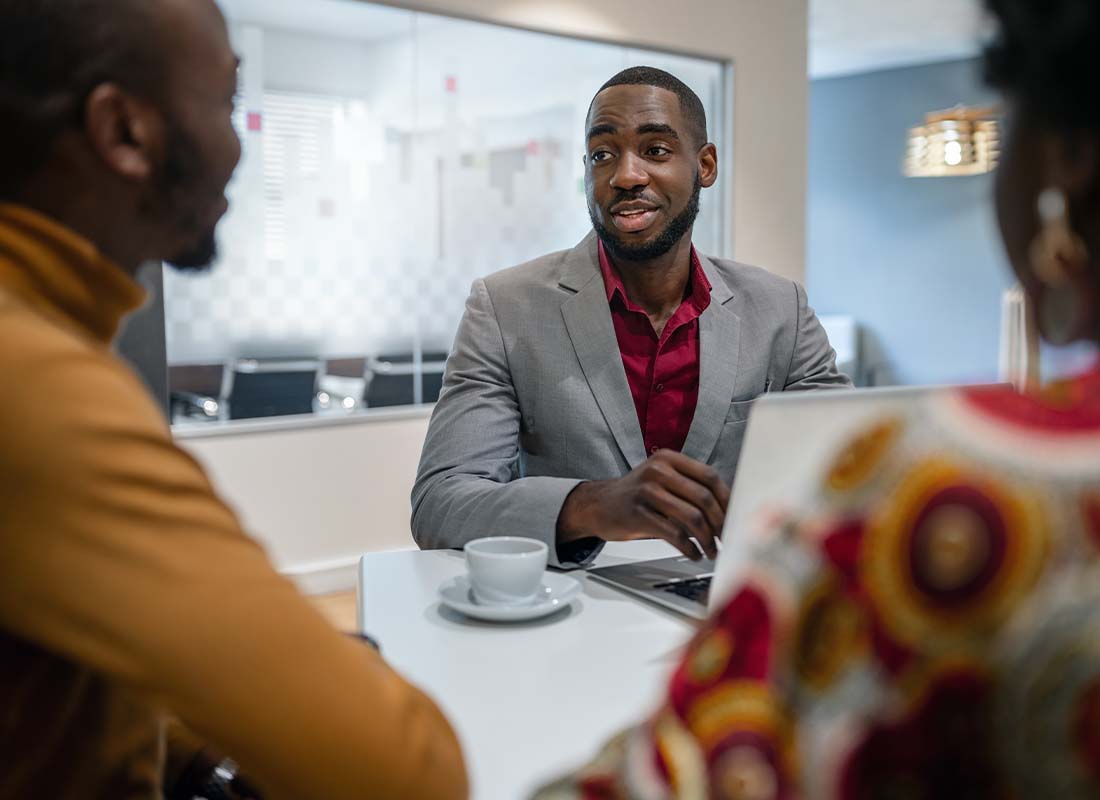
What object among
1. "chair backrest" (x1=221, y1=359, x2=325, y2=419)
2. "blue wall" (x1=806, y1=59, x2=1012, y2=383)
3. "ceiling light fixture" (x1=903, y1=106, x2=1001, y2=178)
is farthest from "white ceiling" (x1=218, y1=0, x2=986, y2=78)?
"chair backrest" (x1=221, y1=359, x2=325, y2=419)

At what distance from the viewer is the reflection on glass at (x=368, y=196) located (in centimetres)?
349

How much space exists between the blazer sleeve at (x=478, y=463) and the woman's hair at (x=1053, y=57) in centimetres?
99

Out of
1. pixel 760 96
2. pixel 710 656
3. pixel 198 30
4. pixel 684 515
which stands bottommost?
pixel 684 515

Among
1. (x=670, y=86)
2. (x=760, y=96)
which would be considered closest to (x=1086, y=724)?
(x=670, y=86)

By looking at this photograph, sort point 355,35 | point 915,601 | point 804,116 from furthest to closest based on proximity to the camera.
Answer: point 804,116
point 355,35
point 915,601

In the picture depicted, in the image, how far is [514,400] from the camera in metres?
1.77

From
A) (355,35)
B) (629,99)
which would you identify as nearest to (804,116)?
(355,35)

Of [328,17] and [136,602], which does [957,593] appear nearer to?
[136,602]

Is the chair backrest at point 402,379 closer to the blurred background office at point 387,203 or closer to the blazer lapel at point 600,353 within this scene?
the blurred background office at point 387,203

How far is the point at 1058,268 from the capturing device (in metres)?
0.44

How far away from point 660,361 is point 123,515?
1.43 metres

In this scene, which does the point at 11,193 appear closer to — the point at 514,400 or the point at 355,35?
the point at 514,400

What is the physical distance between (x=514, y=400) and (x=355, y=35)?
96.1 inches

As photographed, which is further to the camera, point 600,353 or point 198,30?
point 600,353
